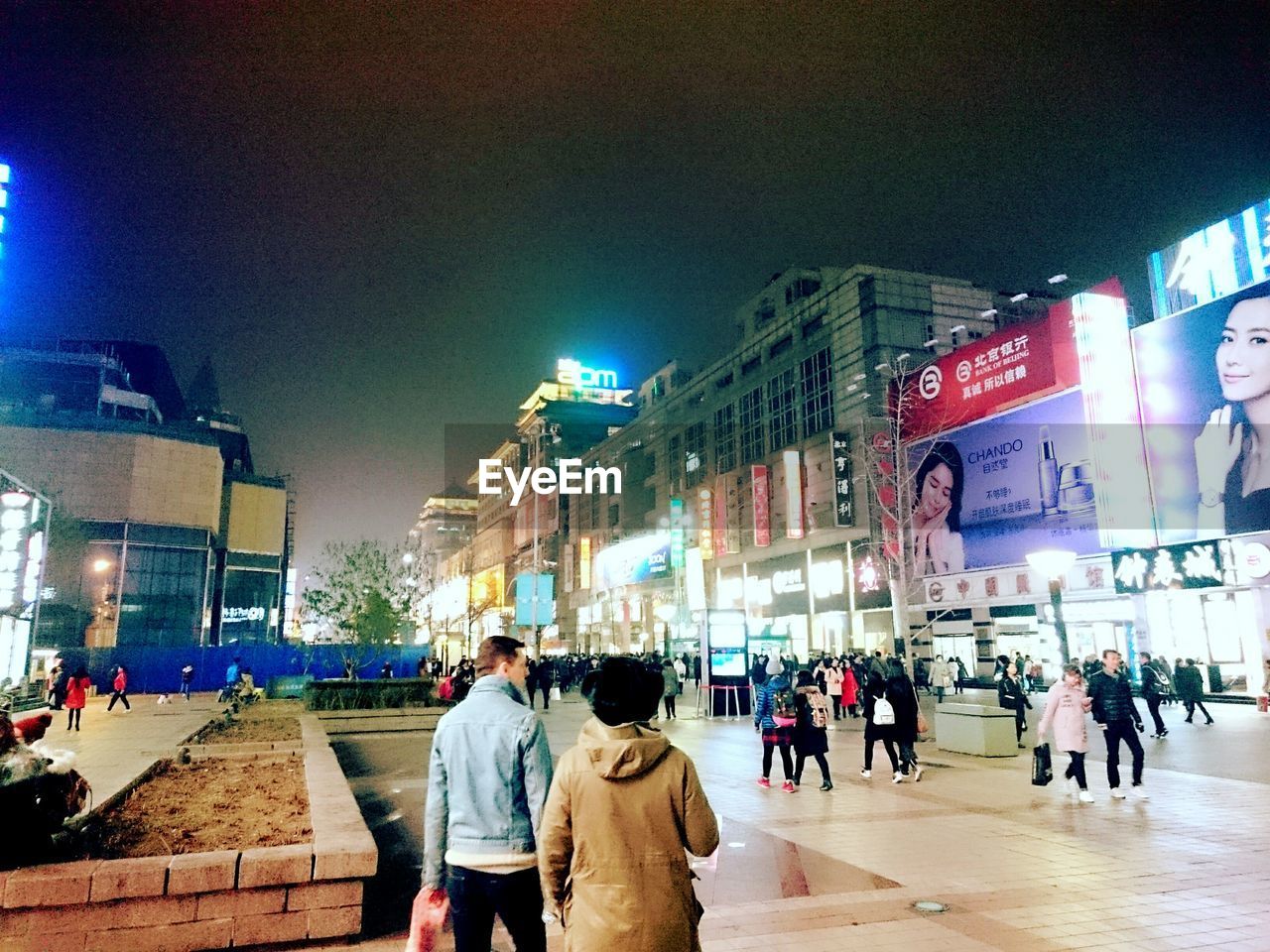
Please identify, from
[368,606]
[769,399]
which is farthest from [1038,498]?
[368,606]

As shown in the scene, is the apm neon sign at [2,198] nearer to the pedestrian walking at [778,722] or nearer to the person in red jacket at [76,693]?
the person in red jacket at [76,693]

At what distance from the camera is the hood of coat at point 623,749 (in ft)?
9.96

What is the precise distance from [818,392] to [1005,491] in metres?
12.8

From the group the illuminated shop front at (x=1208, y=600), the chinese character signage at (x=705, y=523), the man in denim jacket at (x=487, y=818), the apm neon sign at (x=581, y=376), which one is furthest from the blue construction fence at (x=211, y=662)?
the apm neon sign at (x=581, y=376)

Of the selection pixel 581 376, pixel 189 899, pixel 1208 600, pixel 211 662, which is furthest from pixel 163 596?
pixel 581 376

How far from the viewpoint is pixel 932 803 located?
10.9 m

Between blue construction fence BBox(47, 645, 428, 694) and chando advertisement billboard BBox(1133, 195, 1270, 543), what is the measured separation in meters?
30.6

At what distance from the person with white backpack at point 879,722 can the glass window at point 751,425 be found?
40.7 meters

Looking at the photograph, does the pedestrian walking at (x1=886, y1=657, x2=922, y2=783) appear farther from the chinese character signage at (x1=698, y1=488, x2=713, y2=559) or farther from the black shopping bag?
the chinese character signage at (x1=698, y1=488, x2=713, y2=559)

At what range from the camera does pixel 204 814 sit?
7836mm

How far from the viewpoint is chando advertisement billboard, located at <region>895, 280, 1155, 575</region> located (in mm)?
33000

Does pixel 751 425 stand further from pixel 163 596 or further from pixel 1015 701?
pixel 163 596

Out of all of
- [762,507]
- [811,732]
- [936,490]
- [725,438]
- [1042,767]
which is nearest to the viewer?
[1042,767]

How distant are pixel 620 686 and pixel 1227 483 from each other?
32.3 meters
